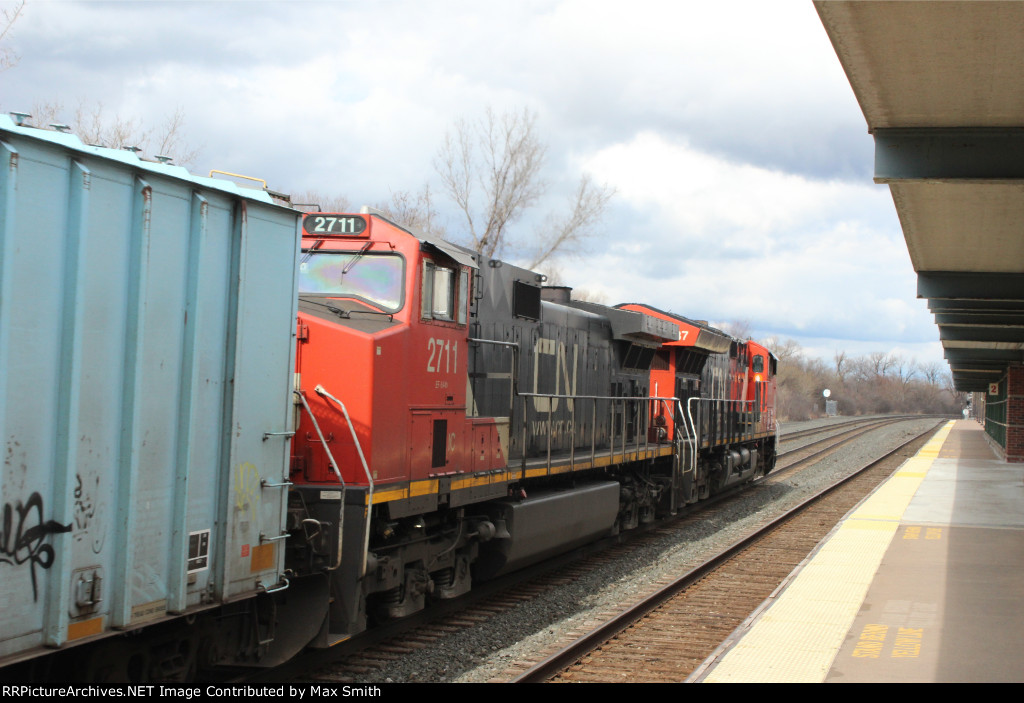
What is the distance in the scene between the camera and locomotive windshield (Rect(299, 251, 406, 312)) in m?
7.29

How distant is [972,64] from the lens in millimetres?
7297

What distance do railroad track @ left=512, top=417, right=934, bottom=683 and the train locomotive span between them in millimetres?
1365

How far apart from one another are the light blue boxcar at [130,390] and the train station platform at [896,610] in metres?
3.53

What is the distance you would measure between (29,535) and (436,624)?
4.95 metres

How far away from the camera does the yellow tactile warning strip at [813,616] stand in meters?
6.48

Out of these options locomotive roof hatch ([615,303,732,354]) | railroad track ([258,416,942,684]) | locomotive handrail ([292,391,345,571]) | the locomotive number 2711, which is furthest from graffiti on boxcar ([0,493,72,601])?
locomotive roof hatch ([615,303,732,354])

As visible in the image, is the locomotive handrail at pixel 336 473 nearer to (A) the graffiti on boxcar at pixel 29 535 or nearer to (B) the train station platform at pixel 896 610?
(A) the graffiti on boxcar at pixel 29 535

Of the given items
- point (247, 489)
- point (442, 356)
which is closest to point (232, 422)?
point (247, 489)

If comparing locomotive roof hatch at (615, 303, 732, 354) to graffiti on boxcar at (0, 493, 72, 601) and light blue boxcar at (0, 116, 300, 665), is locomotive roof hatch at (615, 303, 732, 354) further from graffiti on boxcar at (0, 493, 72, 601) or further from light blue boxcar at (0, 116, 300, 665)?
graffiti on boxcar at (0, 493, 72, 601)

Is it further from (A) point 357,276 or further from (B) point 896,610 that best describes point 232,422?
(B) point 896,610

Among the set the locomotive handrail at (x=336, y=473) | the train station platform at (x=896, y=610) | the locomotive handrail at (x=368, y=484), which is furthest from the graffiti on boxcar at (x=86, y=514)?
the train station platform at (x=896, y=610)

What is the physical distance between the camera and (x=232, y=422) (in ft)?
16.7

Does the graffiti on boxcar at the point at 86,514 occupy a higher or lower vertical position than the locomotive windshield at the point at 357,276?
lower

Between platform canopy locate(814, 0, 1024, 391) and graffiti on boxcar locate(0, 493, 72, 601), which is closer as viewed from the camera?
graffiti on boxcar locate(0, 493, 72, 601)
